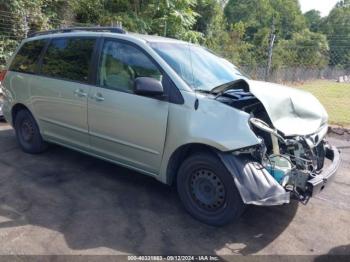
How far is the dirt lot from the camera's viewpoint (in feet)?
10.7

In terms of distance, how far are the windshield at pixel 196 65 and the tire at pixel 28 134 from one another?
Result: 97.3 inches

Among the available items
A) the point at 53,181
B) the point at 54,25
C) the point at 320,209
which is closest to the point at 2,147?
the point at 53,181

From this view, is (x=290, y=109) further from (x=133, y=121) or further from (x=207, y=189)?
(x=133, y=121)

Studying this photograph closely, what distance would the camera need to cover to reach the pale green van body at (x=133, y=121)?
135 inches

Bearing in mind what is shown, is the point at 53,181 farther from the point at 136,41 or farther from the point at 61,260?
the point at 136,41

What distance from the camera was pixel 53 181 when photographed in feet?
15.1

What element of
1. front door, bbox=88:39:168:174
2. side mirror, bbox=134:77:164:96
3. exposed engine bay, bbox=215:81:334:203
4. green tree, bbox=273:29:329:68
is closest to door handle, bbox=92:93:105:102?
front door, bbox=88:39:168:174

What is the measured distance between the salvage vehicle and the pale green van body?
0.01m

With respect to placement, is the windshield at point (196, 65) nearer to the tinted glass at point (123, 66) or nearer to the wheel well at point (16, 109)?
the tinted glass at point (123, 66)

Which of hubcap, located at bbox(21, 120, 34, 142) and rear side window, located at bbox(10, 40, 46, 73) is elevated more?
rear side window, located at bbox(10, 40, 46, 73)

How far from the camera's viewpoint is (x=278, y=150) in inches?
136

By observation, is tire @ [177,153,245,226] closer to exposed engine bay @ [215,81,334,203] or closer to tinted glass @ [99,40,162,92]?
exposed engine bay @ [215,81,334,203]

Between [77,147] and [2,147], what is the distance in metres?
1.92

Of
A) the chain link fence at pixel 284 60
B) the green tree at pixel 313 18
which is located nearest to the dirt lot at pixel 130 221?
the chain link fence at pixel 284 60
